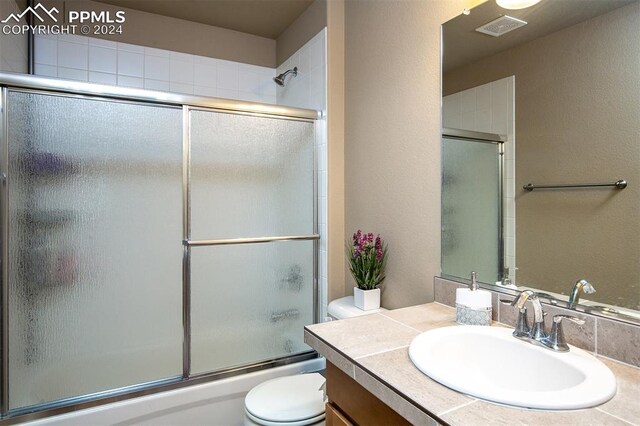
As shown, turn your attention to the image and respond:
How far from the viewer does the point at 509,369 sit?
93 cm

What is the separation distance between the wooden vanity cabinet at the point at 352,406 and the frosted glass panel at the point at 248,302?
0.96m

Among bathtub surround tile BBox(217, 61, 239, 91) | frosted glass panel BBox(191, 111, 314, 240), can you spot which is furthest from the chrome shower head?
frosted glass panel BBox(191, 111, 314, 240)

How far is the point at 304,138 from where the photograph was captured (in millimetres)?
2064

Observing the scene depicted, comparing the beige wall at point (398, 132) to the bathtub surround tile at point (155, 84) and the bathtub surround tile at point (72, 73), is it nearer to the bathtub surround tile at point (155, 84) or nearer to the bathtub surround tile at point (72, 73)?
the bathtub surround tile at point (155, 84)

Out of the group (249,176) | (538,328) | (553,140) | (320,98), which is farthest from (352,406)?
(320,98)

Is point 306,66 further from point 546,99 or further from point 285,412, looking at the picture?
point 285,412

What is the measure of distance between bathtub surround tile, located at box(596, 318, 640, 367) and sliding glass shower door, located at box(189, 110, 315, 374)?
4.68ft

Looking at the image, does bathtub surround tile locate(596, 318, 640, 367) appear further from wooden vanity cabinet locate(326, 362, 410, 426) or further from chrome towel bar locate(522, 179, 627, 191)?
wooden vanity cabinet locate(326, 362, 410, 426)

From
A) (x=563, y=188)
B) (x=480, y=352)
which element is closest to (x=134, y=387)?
(x=480, y=352)

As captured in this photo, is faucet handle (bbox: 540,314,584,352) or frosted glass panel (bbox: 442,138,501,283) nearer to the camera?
faucet handle (bbox: 540,314,584,352)

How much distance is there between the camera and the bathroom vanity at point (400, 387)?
626mm

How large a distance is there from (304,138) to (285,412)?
1406 mm

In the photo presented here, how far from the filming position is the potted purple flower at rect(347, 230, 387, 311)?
1684 millimetres

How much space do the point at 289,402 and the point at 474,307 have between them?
2.77 feet
